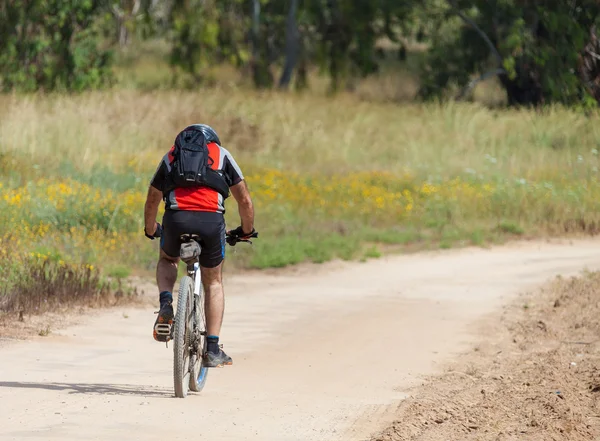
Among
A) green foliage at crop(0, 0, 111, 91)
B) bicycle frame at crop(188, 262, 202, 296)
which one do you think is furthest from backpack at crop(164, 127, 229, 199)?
green foliage at crop(0, 0, 111, 91)

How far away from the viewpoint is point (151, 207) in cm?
841

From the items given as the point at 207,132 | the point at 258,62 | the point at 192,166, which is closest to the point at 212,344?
the point at 192,166

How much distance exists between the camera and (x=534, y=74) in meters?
33.1

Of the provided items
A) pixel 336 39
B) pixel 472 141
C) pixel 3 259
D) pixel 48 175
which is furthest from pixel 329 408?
pixel 336 39

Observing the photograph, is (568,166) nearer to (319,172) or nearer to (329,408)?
(319,172)

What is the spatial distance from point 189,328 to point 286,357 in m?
2.49

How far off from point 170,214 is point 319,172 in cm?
1516

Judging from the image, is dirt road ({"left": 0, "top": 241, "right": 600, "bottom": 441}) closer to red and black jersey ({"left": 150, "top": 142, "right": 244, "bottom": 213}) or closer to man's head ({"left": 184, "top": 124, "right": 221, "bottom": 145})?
red and black jersey ({"left": 150, "top": 142, "right": 244, "bottom": 213})

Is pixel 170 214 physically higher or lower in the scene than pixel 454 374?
higher

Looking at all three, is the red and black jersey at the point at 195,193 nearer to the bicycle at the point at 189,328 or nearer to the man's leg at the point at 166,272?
the bicycle at the point at 189,328

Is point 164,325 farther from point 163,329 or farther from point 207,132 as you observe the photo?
point 207,132

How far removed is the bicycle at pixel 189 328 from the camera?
7.89 meters

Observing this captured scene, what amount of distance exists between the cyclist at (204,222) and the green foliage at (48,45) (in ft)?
78.1

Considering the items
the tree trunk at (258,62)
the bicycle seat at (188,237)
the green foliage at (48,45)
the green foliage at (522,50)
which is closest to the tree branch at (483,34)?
the green foliage at (522,50)
